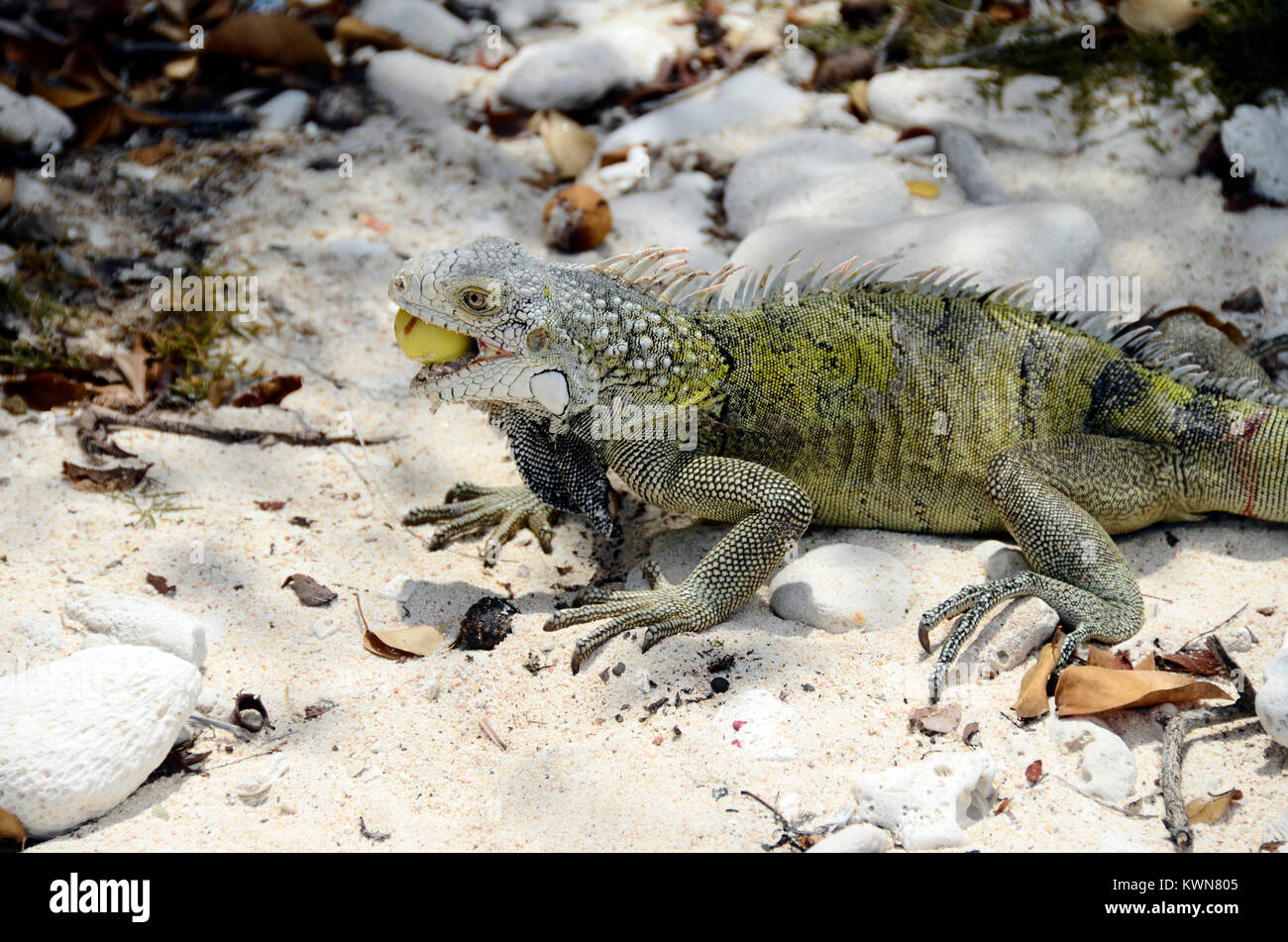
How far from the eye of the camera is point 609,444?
392 cm

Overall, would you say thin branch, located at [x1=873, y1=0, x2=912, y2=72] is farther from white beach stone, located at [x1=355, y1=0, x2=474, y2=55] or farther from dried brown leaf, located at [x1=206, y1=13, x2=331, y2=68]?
dried brown leaf, located at [x1=206, y1=13, x2=331, y2=68]

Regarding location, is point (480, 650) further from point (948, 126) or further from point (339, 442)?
point (948, 126)

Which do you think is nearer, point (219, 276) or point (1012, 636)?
point (1012, 636)

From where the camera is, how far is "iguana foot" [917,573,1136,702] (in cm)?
346

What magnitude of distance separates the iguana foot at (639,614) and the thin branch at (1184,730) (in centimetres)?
146

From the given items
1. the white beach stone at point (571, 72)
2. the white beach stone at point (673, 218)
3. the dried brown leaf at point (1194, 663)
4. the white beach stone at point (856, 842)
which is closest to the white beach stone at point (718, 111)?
the white beach stone at point (571, 72)

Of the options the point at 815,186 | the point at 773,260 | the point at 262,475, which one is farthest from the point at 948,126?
the point at 262,475

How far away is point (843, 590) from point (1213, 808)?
131 centimetres

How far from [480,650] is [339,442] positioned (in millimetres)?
1491

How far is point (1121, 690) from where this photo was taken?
3205mm

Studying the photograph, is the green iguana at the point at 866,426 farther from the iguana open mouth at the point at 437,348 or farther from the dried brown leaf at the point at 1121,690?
the dried brown leaf at the point at 1121,690

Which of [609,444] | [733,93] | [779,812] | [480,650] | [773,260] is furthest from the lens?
[733,93]

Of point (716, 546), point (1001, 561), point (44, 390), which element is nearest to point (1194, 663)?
point (1001, 561)

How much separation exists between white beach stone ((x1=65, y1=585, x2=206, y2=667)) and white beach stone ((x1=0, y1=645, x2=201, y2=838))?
240mm
